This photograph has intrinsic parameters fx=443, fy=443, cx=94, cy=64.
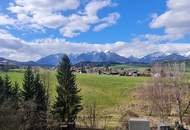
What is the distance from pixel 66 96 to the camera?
90.7 metres

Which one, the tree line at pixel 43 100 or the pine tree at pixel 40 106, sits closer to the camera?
the tree line at pixel 43 100

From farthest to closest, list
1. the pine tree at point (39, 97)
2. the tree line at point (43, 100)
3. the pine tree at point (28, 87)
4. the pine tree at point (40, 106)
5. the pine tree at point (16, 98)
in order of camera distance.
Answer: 1. the pine tree at point (28, 87)
2. the pine tree at point (39, 97)
3. the pine tree at point (40, 106)
4. the tree line at point (43, 100)
5. the pine tree at point (16, 98)

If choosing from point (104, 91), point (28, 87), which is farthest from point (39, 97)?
point (104, 91)

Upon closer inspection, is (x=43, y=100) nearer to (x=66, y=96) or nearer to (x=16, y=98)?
(x=66, y=96)

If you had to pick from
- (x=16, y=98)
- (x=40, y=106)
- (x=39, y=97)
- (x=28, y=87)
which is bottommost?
(x=40, y=106)

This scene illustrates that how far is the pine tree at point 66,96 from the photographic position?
89750mm

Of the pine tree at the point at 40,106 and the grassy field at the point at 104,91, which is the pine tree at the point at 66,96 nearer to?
the pine tree at the point at 40,106

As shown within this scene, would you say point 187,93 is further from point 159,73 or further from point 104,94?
point 104,94

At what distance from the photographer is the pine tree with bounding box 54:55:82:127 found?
89750mm

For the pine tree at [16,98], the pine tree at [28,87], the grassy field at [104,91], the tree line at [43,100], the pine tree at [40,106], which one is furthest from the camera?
the grassy field at [104,91]

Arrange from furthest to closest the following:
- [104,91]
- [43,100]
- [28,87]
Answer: [104,91] → [43,100] → [28,87]

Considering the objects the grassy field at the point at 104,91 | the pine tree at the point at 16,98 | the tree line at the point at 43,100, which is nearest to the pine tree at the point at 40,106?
the tree line at the point at 43,100

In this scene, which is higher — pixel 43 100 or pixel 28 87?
pixel 28 87

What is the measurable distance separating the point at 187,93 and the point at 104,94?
40.0 m
